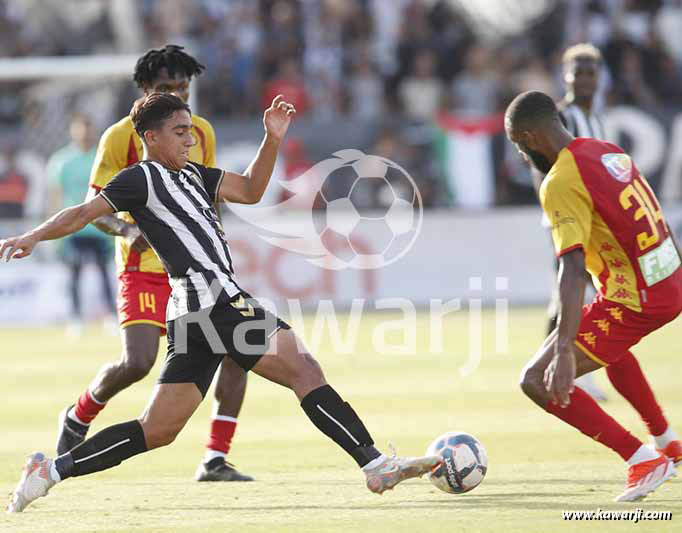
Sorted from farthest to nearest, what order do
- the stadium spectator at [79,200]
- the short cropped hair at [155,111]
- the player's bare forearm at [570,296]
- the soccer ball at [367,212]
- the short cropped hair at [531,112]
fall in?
the soccer ball at [367,212] → the stadium spectator at [79,200] → the short cropped hair at [155,111] → the short cropped hair at [531,112] → the player's bare forearm at [570,296]

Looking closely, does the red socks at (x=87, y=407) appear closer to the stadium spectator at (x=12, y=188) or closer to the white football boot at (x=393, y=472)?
the white football boot at (x=393, y=472)

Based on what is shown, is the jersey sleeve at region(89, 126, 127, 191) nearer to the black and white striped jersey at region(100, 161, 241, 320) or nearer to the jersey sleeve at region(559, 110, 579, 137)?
the black and white striped jersey at region(100, 161, 241, 320)

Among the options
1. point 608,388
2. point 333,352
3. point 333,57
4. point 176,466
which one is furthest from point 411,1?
point 176,466

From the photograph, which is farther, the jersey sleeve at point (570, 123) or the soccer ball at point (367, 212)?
the soccer ball at point (367, 212)

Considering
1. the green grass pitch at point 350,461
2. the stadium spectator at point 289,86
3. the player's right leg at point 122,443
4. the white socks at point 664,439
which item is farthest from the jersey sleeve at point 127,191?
the stadium spectator at point 289,86

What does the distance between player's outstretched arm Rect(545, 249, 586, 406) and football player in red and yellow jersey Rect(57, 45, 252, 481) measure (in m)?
2.21

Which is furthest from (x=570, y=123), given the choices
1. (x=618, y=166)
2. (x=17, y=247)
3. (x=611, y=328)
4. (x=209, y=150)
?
(x=17, y=247)

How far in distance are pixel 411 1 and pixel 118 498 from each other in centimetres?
1659

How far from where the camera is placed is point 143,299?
7.46 meters

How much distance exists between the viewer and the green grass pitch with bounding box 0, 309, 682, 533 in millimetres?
6082

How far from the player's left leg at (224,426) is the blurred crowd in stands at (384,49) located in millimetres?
12116

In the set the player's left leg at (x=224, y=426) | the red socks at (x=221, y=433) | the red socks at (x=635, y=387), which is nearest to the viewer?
the red socks at (x=635, y=387)

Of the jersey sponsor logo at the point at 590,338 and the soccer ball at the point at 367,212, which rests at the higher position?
the soccer ball at the point at 367,212

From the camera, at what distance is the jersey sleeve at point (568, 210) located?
5.99 metres
